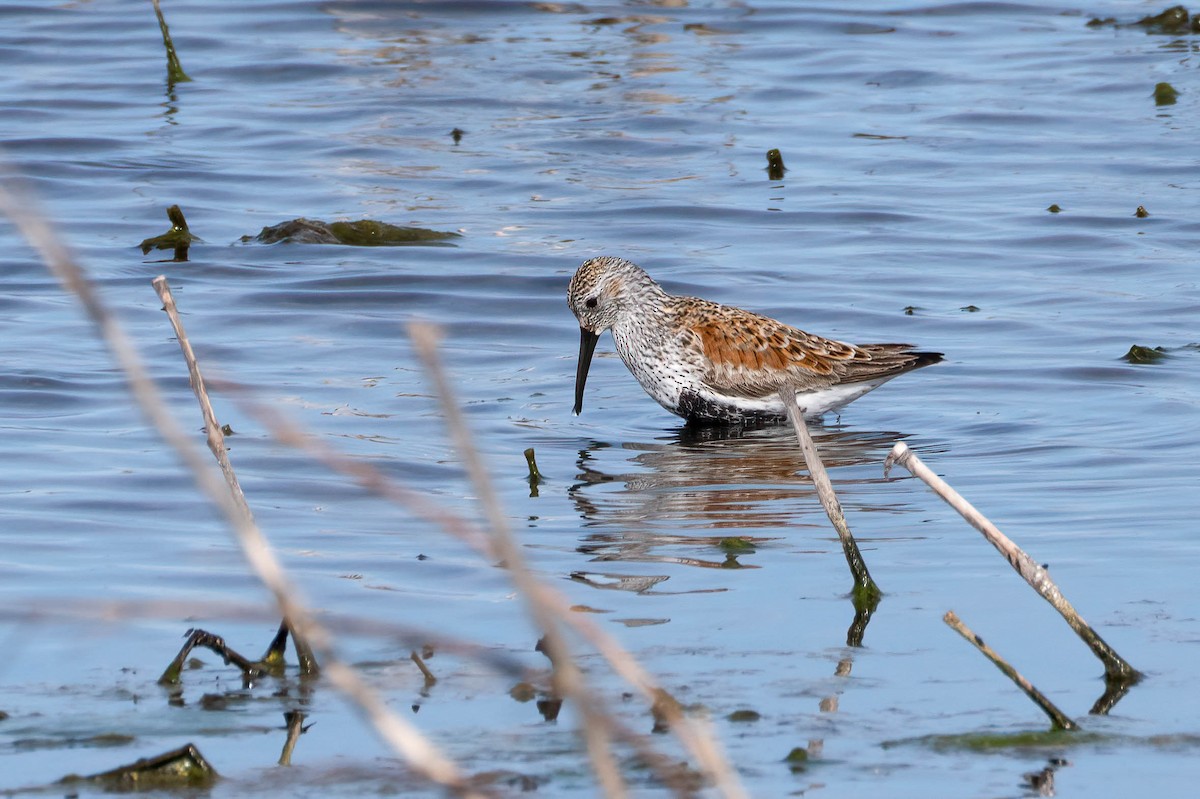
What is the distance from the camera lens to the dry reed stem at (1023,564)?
504 cm

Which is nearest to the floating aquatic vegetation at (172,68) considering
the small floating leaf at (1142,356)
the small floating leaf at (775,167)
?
the small floating leaf at (775,167)

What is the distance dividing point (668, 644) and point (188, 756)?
1894 millimetres

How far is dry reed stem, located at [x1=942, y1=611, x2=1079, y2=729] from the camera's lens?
15.3 ft

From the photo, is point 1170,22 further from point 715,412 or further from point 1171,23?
point 715,412

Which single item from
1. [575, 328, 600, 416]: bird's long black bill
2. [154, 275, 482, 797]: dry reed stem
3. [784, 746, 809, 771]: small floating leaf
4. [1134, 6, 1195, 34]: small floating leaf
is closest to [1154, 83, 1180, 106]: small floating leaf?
[1134, 6, 1195, 34]: small floating leaf

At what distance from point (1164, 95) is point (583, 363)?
10.4m

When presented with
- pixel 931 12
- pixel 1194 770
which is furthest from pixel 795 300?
pixel 931 12

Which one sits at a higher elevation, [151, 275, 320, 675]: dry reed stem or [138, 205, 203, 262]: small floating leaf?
[151, 275, 320, 675]: dry reed stem

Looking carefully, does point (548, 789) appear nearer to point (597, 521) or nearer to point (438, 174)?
point (597, 521)

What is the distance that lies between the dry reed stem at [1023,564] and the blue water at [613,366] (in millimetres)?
125

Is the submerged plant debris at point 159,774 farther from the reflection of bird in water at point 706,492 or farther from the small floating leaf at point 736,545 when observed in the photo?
the small floating leaf at point 736,545

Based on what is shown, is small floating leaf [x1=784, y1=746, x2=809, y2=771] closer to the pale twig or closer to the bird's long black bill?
the pale twig

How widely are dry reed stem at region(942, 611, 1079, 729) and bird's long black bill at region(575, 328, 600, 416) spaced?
5597mm

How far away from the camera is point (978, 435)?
9836 millimetres
